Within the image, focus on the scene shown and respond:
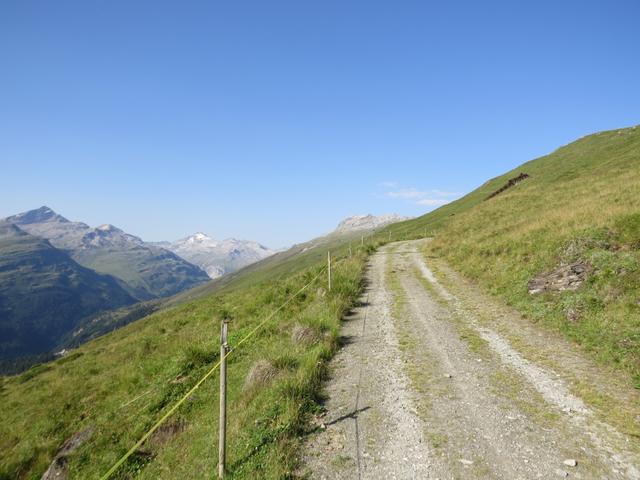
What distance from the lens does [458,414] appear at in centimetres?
896

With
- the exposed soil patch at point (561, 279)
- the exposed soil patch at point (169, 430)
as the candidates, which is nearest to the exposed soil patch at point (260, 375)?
the exposed soil patch at point (169, 430)

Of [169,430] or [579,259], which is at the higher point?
[579,259]

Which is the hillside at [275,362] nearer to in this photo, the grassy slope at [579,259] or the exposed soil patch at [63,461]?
the grassy slope at [579,259]

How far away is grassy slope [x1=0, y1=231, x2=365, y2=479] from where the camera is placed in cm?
864

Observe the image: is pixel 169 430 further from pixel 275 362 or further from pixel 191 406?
pixel 275 362

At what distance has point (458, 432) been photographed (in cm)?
821

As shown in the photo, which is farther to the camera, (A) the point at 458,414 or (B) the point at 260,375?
(B) the point at 260,375

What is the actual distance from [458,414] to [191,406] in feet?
28.0

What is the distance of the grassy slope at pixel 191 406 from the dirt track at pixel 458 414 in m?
0.91

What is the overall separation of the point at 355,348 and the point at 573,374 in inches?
269

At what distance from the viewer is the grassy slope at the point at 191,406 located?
864cm

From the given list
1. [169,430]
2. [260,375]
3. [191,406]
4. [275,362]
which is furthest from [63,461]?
[275,362]

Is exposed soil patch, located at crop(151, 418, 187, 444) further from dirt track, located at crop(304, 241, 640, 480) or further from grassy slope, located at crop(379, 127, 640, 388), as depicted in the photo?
grassy slope, located at crop(379, 127, 640, 388)

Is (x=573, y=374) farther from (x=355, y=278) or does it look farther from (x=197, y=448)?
(x=355, y=278)
